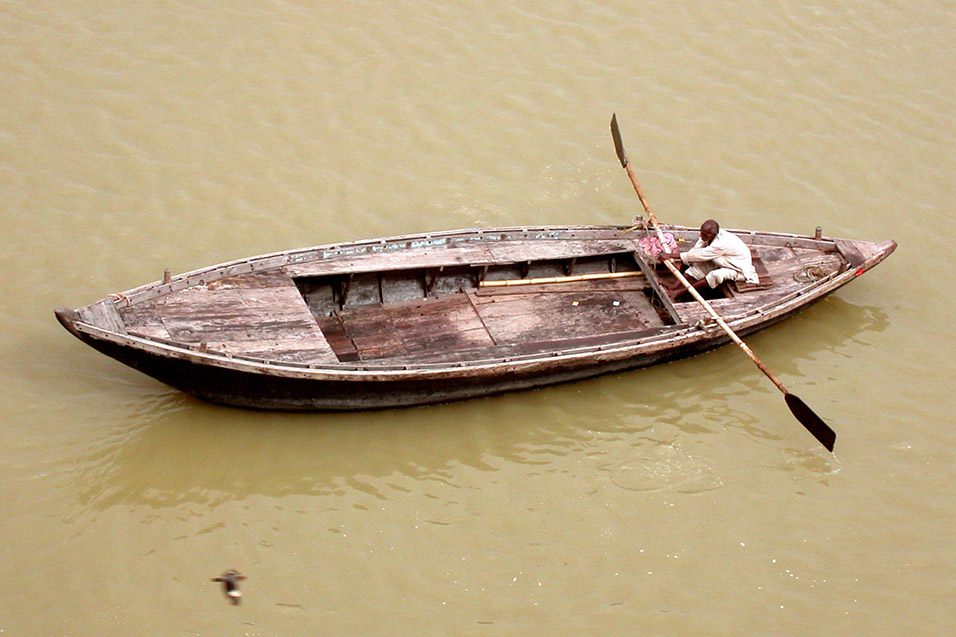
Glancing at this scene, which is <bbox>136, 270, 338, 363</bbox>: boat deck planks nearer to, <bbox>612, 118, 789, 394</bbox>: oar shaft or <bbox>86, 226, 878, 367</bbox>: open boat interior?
<bbox>86, 226, 878, 367</bbox>: open boat interior

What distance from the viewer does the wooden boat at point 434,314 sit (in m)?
10.5

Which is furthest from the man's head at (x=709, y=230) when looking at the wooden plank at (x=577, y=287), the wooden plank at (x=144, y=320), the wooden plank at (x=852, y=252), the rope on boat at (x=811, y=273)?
the wooden plank at (x=144, y=320)

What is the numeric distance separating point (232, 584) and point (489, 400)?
9.84 ft

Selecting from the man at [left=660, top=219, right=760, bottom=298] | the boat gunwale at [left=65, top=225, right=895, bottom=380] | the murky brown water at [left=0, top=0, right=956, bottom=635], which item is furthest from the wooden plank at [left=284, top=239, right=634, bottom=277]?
the murky brown water at [left=0, top=0, right=956, bottom=635]

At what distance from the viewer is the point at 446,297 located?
1218cm

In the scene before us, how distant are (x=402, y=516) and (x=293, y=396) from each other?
1.44 metres

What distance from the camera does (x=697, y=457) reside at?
10914mm

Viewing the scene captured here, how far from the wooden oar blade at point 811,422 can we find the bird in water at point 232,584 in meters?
4.86

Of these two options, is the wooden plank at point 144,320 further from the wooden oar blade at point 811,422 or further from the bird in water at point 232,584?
the wooden oar blade at point 811,422

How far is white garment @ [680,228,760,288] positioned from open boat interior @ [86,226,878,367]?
145mm

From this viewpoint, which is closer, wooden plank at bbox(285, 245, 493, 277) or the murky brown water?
the murky brown water

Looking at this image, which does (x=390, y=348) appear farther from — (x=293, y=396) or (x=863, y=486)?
(x=863, y=486)

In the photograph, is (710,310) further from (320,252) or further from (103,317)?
(103,317)

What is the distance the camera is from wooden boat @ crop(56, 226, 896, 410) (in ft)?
34.3
